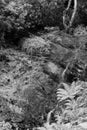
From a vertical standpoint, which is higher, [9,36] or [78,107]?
[9,36]

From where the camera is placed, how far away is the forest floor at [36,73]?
4.91m

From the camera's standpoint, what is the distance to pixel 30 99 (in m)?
5.18

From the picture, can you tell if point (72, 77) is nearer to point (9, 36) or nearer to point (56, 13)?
point (9, 36)

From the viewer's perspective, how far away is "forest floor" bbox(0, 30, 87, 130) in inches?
193

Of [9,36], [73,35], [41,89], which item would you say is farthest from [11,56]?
[73,35]

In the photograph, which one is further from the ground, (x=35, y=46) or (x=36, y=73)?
(x=35, y=46)

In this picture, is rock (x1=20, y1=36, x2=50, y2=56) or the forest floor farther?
rock (x1=20, y1=36, x2=50, y2=56)

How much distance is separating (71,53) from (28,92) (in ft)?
8.48

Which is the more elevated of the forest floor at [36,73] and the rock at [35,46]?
the rock at [35,46]

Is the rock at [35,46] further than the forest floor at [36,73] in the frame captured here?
Yes

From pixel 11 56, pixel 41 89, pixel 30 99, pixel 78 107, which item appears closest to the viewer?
pixel 78 107

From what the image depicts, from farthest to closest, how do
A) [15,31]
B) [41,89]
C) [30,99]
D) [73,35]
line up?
[73,35] < [15,31] < [41,89] < [30,99]

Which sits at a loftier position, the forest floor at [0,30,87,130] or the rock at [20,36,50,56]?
the rock at [20,36,50,56]

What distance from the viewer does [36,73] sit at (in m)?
5.89
